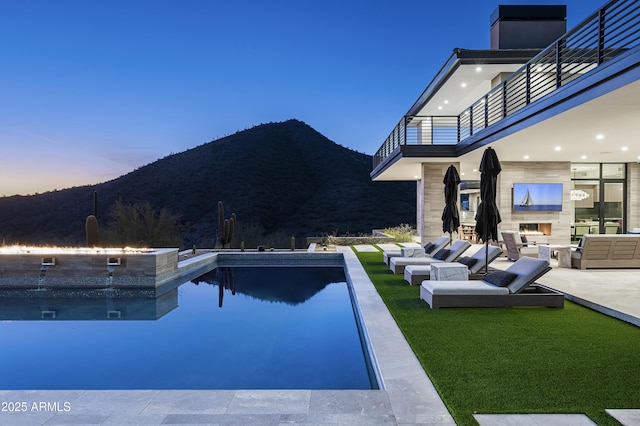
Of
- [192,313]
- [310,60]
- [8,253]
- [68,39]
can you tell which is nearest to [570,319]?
[192,313]

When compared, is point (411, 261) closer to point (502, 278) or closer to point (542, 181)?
point (502, 278)

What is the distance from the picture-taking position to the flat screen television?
49.9ft

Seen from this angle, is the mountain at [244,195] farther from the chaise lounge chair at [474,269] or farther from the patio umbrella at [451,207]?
the chaise lounge chair at [474,269]

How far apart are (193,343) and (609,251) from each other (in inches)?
387

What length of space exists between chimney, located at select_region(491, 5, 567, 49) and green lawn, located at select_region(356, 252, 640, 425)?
14.0 metres

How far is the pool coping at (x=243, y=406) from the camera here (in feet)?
9.91

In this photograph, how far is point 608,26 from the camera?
633cm

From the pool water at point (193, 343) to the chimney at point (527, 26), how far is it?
1368 cm

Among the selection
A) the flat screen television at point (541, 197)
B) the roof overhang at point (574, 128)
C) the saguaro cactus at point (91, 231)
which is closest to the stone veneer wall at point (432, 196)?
the roof overhang at point (574, 128)

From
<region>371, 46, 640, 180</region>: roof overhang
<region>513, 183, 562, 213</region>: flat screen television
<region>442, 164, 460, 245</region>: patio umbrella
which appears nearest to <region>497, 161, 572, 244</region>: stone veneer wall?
<region>513, 183, 562, 213</region>: flat screen television

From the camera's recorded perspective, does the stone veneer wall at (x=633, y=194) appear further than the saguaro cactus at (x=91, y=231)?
Yes

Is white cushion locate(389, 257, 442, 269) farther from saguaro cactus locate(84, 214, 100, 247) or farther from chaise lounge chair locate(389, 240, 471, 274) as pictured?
saguaro cactus locate(84, 214, 100, 247)

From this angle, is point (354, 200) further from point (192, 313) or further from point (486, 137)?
point (192, 313)

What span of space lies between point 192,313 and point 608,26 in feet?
28.2
